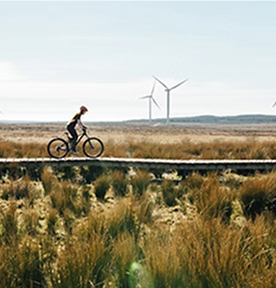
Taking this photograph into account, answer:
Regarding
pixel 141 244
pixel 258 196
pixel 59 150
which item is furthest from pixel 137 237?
pixel 59 150

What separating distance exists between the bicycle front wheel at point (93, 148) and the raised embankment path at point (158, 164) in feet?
3.20

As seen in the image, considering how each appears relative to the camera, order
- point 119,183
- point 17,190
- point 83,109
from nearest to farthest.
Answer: point 17,190 → point 119,183 → point 83,109

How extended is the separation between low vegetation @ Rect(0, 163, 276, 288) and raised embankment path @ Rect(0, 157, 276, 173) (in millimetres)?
2424

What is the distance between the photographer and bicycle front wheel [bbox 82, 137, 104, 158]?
10.5 metres

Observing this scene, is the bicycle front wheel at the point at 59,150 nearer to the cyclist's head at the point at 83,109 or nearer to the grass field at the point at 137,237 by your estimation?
Result: the cyclist's head at the point at 83,109

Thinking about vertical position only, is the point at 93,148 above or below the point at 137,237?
above

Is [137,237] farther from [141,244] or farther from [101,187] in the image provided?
[101,187]

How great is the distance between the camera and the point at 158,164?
30.5 feet

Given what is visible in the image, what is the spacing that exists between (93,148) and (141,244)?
7.27 m

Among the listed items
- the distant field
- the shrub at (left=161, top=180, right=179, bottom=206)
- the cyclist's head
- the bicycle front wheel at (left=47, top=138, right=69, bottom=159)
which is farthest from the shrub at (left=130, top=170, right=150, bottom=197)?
the distant field

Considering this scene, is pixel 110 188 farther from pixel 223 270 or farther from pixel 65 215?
pixel 223 270

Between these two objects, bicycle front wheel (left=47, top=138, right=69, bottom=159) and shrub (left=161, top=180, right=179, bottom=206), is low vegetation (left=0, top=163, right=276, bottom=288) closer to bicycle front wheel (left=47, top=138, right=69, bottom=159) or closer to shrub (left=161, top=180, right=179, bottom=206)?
shrub (left=161, top=180, right=179, bottom=206)

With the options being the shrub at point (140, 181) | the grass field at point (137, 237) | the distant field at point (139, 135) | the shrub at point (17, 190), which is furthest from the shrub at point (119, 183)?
the distant field at point (139, 135)

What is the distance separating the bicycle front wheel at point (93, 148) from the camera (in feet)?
34.3
